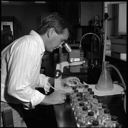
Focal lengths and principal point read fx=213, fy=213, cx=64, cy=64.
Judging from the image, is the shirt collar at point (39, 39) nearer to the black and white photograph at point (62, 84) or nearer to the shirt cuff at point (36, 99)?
the black and white photograph at point (62, 84)

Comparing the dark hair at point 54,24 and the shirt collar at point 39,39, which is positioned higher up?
the dark hair at point 54,24

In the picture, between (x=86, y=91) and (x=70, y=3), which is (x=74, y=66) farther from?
(x=70, y=3)

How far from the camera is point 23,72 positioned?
3.72 ft

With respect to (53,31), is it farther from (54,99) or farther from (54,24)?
(54,99)

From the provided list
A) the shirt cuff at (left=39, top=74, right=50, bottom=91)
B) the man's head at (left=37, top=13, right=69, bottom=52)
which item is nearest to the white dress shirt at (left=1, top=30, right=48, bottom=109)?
the man's head at (left=37, top=13, right=69, bottom=52)

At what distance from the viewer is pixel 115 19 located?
1.99 metres

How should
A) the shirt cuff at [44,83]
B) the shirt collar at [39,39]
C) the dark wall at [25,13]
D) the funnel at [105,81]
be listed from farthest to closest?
the dark wall at [25,13] → the shirt cuff at [44,83] → the funnel at [105,81] → the shirt collar at [39,39]

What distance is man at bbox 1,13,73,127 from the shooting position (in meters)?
1.13

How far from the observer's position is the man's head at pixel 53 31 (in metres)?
1.34

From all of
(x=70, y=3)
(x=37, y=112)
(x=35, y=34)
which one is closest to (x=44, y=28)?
(x=35, y=34)

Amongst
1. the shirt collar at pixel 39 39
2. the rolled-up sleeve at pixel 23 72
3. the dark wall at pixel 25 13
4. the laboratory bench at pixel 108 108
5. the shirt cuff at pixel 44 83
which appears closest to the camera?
the laboratory bench at pixel 108 108

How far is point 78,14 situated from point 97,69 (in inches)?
49.8

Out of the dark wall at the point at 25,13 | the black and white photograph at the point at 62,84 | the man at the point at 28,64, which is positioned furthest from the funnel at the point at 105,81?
the dark wall at the point at 25,13

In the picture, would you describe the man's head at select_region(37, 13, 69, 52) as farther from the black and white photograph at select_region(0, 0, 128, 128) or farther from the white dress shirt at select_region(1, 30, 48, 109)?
the white dress shirt at select_region(1, 30, 48, 109)
